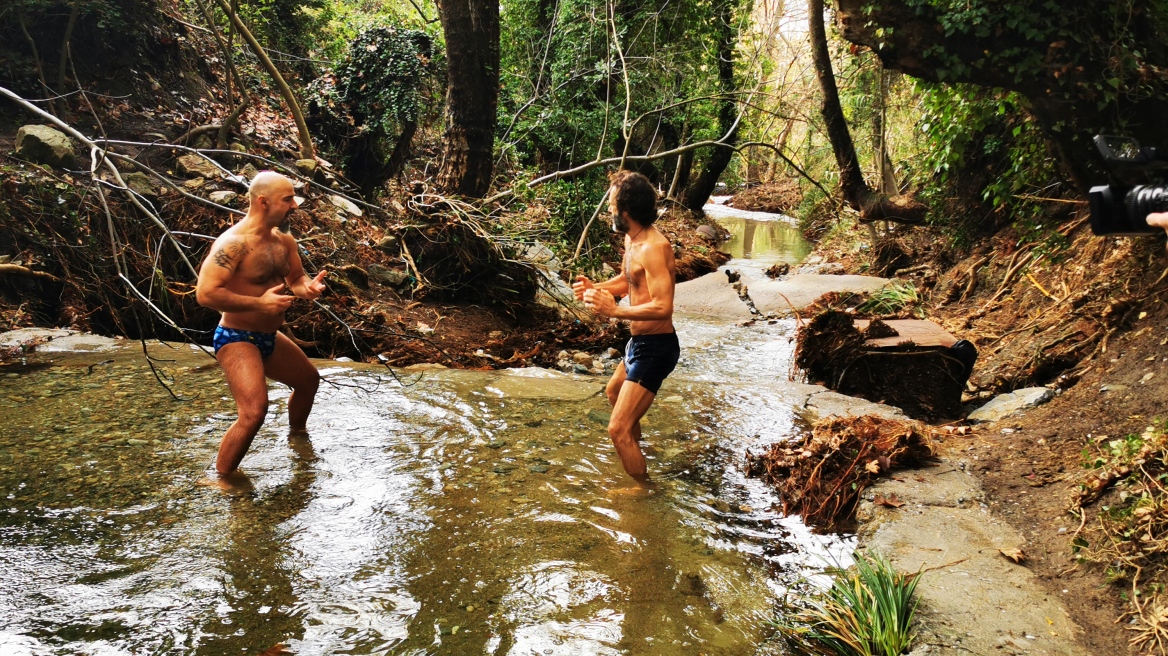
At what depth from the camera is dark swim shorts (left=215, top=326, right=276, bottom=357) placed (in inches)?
A: 175

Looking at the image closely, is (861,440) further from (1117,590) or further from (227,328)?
(227,328)

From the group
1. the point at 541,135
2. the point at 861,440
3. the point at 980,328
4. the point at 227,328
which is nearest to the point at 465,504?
the point at 227,328

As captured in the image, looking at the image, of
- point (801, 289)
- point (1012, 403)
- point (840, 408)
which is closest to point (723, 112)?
point (801, 289)

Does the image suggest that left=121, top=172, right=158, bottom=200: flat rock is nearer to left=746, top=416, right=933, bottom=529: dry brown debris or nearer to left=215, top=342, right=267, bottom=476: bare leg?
left=215, top=342, right=267, bottom=476: bare leg

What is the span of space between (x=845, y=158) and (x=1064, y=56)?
518 centimetres

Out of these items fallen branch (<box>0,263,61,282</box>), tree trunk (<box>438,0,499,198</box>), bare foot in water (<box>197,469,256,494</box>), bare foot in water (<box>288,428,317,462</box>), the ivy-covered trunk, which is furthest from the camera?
tree trunk (<box>438,0,499,198</box>)

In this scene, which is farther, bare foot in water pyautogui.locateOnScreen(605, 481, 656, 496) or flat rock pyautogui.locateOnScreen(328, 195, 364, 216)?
flat rock pyautogui.locateOnScreen(328, 195, 364, 216)

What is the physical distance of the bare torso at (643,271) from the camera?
4.49 m

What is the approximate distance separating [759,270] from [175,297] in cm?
1130

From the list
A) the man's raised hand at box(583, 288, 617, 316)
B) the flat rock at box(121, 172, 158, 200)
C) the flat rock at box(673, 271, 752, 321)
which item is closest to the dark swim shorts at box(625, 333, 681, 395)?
the man's raised hand at box(583, 288, 617, 316)

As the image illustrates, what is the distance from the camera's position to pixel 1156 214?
293 cm

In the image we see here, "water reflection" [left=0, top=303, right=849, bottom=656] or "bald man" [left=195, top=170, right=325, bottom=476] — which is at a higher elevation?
"bald man" [left=195, top=170, right=325, bottom=476]

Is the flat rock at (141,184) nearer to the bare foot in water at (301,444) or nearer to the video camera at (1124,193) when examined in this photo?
the bare foot in water at (301,444)

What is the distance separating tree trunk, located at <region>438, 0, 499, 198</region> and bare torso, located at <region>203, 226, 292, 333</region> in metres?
4.48
